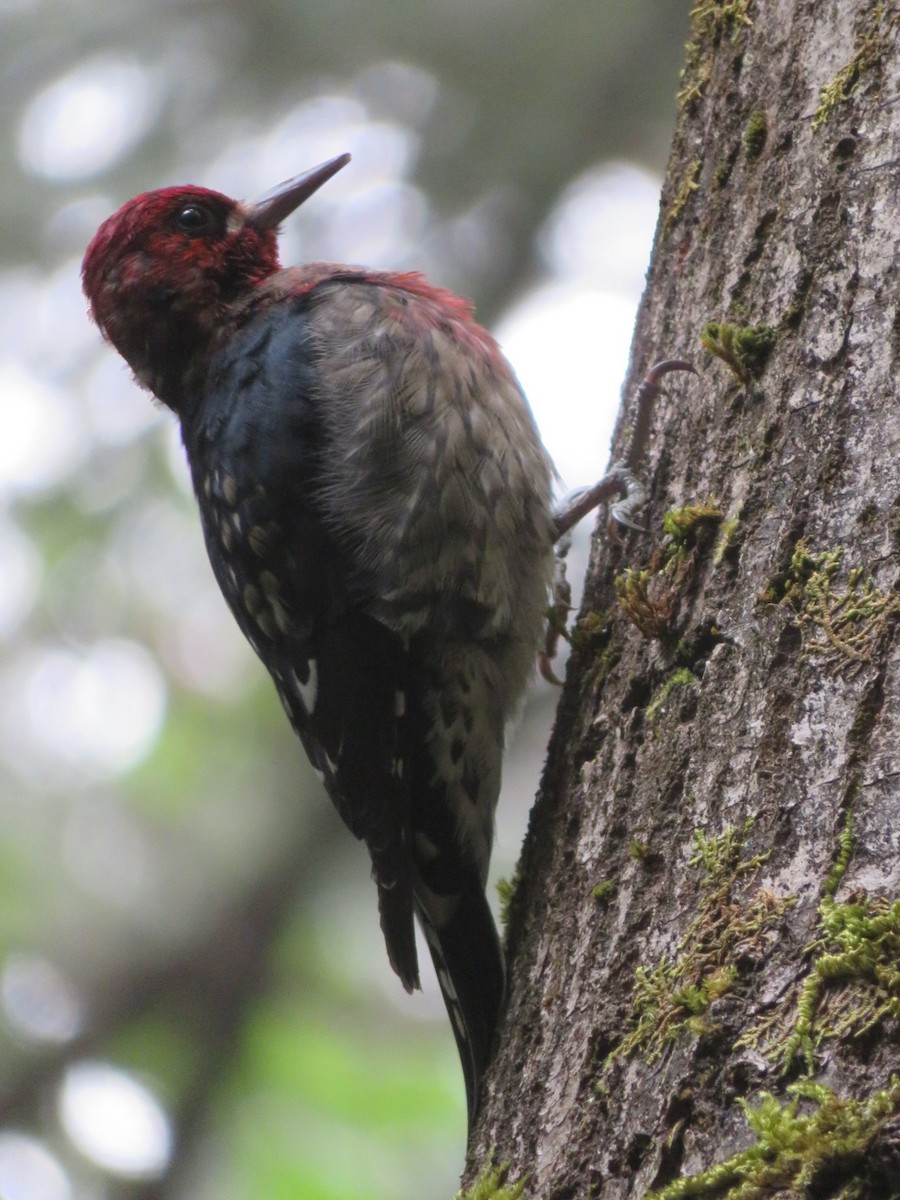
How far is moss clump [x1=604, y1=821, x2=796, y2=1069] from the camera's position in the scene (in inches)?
66.0

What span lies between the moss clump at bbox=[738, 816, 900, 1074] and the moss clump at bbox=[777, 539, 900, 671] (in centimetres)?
37

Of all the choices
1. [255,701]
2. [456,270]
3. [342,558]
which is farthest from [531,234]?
A: [342,558]

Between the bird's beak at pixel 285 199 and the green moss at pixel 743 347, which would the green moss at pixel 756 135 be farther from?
the bird's beak at pixel 285 199

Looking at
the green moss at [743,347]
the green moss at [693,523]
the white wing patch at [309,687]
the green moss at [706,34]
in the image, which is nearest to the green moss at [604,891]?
the green moss at [693,523]

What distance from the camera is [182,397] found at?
13.0 ft

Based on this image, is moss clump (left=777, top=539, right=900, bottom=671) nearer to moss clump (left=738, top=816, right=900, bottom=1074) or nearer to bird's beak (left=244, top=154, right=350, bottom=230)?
moss clump (left=738, top=816, right=900, bottom=1074)

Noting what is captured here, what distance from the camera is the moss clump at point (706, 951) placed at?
1676 millimetres

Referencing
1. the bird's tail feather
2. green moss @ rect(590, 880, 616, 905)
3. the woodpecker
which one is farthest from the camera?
the woodpecker

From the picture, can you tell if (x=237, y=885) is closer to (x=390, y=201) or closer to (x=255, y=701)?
(x=255, y=701)

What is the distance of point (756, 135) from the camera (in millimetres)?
2529

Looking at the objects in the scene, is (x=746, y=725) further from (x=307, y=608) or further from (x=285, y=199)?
(x=285, y=199)

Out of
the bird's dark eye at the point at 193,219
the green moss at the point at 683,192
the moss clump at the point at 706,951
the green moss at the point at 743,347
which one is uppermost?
the bird's dark eye at the point at 193,219

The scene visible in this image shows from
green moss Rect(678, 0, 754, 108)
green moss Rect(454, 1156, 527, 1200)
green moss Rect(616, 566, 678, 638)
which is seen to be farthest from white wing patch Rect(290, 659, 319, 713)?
green moss Rect(678, 0, 754, 108)

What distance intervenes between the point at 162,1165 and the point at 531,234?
388cm
